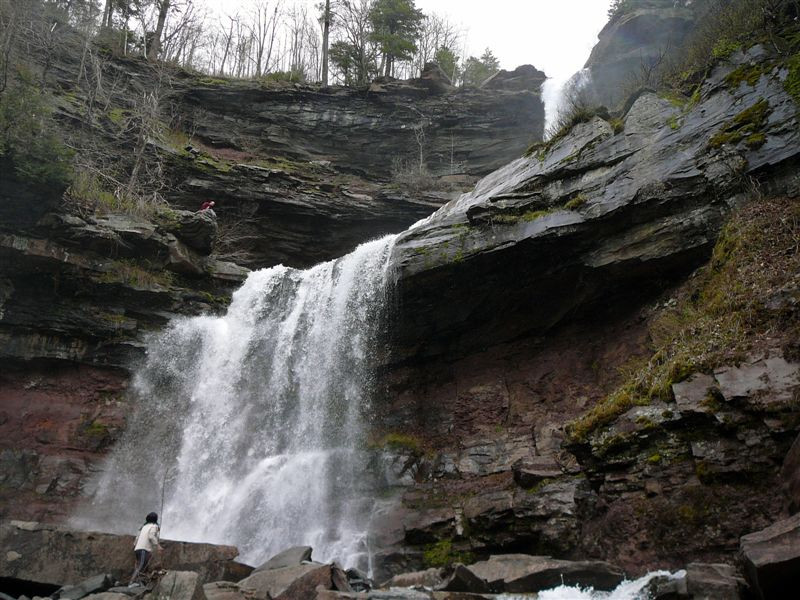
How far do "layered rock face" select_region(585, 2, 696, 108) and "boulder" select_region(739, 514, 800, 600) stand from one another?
23219 millimetres

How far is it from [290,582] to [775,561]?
5.98 meters

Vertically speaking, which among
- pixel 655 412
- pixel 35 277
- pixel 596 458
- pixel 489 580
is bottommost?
pixel 489 580

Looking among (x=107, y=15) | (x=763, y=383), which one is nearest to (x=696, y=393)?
(x=763, y=383)

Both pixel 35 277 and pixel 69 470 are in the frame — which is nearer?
pixel 69 470

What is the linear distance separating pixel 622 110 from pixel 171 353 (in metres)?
14.7

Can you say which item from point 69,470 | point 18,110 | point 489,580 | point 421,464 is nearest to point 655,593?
point 489,580

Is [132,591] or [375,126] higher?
[375,126]

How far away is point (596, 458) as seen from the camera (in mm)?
8438

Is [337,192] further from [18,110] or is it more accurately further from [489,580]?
[489,580]

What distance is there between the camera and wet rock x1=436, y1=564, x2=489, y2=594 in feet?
23.1

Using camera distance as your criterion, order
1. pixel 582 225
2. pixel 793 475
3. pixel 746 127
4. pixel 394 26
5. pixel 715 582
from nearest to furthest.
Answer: pixel 715 582, pixel 793 475, pixel 746 127, pixel 582 225, pixel 394 26

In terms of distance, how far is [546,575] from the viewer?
7039 millimetres

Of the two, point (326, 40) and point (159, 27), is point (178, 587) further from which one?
point (159, 27)

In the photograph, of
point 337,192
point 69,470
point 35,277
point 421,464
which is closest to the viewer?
point 421,464
